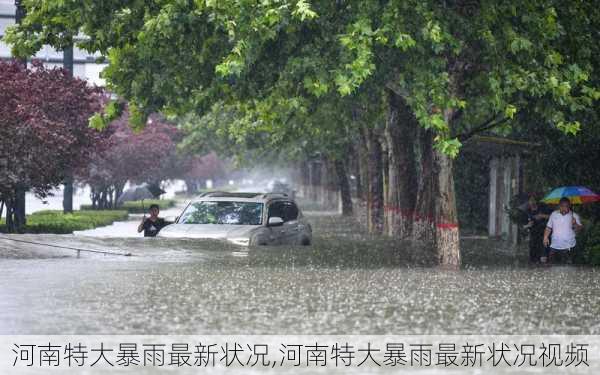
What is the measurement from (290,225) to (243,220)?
1.33 metres

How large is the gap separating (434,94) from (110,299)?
824cm

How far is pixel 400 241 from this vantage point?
32.3 metres

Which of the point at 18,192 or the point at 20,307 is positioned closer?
the point at 20,307

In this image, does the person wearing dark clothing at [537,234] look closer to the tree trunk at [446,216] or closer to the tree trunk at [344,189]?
the tree trunk at [446,216]

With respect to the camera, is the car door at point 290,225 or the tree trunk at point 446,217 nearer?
the tree trunk at point 446,217

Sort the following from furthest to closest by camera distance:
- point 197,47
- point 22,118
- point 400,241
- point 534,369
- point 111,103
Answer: point 400,241 → point 22,118 → point 111,103 → point 197,47 → point 534,369

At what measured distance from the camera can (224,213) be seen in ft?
74.5

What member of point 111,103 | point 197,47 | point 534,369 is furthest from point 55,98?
point 534,369

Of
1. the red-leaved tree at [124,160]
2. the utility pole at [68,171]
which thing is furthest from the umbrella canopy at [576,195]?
the red-leaved tree at [124,160]

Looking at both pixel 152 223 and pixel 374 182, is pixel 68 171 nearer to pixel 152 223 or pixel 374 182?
pixel 152 223

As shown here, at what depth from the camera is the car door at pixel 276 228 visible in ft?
72.5

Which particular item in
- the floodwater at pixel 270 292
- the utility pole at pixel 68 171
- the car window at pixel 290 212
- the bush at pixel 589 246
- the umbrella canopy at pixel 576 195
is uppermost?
the utility pole at pixel 68 171

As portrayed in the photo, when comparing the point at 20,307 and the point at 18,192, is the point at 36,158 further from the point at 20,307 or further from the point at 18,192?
the point at 20,307

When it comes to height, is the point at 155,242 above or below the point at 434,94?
below
